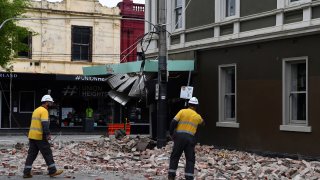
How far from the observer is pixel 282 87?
16203mm

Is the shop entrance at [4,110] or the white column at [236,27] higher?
the white column at [236,27]

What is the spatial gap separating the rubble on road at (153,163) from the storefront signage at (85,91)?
17.2m

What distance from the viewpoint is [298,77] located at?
52.8 ft

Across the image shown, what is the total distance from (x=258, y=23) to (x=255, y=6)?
59cm

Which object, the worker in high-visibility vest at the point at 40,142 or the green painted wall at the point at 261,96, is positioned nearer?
the worker in high-visibility vest at the point at 40,142

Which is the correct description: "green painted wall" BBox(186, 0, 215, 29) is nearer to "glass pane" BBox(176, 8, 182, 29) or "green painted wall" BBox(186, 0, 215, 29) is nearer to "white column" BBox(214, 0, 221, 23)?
→ "white column" BBox(214, 0, 221, 23)

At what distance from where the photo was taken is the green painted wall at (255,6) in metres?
16.6

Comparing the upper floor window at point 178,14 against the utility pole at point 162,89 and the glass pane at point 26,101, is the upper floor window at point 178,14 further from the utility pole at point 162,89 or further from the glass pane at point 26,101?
the glass pane at point 26,101

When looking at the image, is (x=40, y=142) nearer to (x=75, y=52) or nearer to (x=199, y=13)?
(x=199, y=13)

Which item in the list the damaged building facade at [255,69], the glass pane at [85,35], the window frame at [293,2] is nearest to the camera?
the damaged building facade at [255,69]

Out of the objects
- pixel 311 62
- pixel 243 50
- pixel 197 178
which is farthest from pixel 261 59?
pixel 197 178

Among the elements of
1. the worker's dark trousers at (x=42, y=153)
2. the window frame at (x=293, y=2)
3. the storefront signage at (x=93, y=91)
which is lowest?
the worker's dark trousers at (x=42, y=153)

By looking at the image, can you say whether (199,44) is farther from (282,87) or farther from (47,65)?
(47,65)

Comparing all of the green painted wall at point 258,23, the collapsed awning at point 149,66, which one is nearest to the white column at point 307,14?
the green painted wall at point 258,23
